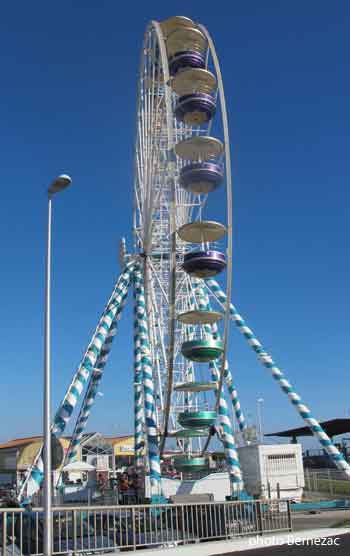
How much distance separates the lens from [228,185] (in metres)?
19.9

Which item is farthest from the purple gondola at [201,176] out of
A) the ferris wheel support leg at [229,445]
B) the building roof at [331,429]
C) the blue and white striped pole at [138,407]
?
the building roof at [331,429]

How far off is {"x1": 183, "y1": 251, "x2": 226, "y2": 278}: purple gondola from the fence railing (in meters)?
10.7

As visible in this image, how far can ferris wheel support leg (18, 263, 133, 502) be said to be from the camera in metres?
21.5

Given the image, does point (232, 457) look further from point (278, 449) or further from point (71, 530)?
point (71, 530)

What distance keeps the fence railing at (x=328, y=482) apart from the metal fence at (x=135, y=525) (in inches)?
555

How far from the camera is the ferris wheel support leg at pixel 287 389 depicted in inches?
985

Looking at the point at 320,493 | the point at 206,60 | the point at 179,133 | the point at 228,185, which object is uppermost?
the point at 206,60

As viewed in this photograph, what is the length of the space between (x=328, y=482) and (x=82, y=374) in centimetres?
1135

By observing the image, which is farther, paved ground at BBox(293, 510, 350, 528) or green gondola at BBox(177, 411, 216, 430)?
green gondola at BBox(177, 411, 216, 430)

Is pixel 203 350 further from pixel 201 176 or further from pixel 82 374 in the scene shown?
pixel 82 374

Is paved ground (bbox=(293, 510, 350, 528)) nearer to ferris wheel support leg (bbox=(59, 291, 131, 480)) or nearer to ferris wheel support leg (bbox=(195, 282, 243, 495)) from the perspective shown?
ferris wheel support leg (bbox=(195, 282, 243, 495))

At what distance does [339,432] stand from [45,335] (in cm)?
3950

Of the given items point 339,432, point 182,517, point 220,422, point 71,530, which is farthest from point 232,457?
point 339,432

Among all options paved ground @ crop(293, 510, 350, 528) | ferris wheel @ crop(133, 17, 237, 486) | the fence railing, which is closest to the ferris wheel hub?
ferris wheel @ crop(133, 17, 237, 486)
